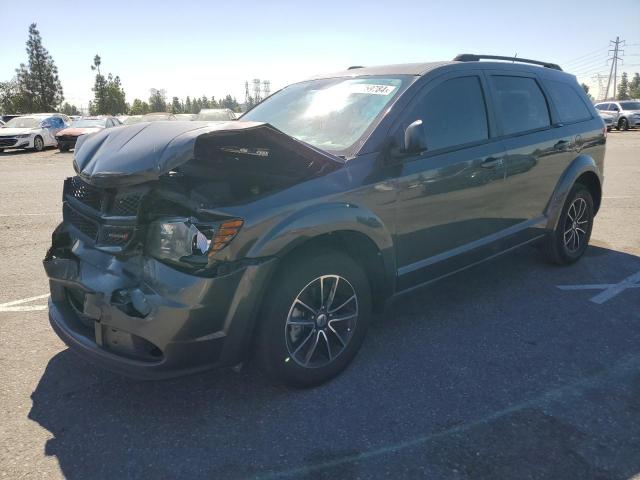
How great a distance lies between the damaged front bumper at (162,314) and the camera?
2.48 metres

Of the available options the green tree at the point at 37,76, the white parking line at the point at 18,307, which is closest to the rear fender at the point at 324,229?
the white parking line at the point at 18,307

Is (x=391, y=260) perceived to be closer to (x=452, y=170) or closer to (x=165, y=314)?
(x=452, y=170)

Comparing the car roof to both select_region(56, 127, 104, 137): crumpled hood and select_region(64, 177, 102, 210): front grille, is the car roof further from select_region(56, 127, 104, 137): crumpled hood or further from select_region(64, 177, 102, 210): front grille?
select_region(56, 127, 104, 137): crumpled hood

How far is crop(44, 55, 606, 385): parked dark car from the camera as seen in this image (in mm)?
2531

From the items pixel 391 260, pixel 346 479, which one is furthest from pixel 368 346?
pixel 346 479

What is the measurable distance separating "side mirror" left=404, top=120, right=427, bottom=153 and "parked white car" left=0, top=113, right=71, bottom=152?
852 inches

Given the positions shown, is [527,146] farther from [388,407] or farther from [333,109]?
[388,407]

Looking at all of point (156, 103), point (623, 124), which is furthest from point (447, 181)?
point (156, 103)

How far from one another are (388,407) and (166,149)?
180 cm

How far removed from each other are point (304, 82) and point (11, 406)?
3.08 m

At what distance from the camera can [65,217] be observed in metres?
3.25

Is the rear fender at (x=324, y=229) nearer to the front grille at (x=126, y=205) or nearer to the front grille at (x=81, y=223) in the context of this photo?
the front grille at (x=126, y=205)

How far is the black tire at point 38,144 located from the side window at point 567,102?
71.0 ft

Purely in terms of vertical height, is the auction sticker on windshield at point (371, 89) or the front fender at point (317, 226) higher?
the auction sticker on windshield at point (371, 89)
